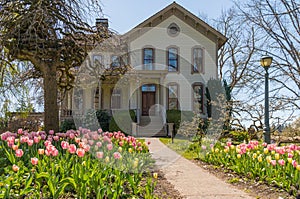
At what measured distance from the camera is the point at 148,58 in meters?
17.7

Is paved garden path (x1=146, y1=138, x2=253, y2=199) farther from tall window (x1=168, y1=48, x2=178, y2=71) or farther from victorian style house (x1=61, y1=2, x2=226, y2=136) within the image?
tall window (x1=168, y1=48, x2=178, y2=71)

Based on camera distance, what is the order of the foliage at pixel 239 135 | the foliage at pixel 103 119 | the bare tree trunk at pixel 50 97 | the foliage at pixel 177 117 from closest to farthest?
the bare tree trunk at pixel 50 97
the foliage at pixel 239 135
the foliage at pixel 103 119
the foliage at pixel 177 117

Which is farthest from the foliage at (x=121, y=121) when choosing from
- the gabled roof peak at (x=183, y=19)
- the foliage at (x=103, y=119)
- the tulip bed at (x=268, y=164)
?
the tulip bed at (x=268, y=164)

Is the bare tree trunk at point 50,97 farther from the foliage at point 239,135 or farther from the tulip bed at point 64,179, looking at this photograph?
the foliage at point 239,135

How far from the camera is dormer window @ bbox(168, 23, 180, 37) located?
59.1 feet

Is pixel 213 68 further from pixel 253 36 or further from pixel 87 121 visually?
pixel 87 121

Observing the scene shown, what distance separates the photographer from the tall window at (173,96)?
17.7 meters

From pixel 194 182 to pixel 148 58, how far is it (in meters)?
13.1

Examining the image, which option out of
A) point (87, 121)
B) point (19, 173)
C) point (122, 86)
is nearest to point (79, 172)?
point (19, 173)

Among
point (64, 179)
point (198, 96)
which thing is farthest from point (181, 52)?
point (64, 179)

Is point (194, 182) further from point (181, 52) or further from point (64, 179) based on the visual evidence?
point (181, 52)

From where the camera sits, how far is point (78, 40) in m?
7.37

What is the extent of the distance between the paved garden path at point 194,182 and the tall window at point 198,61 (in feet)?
36.4

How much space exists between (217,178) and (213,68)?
13.3 metres
